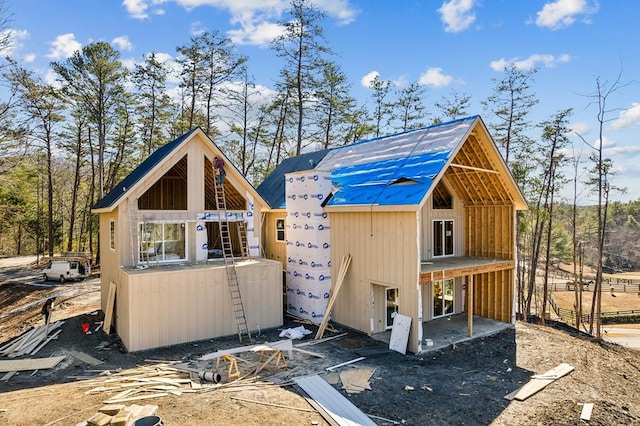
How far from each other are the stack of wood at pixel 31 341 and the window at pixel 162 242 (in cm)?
387

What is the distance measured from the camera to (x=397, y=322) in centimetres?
1079

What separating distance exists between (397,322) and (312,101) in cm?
1892

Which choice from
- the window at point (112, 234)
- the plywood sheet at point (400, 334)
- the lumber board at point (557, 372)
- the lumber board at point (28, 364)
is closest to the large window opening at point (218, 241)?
the window at point (112, 234)

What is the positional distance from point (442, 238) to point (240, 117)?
2013 centimetres

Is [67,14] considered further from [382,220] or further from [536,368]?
[536,368]

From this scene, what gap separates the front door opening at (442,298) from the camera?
1405 centimetres

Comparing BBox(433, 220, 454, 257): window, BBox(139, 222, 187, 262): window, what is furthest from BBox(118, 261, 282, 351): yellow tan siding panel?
BBox(433, 220, 454, 257): window

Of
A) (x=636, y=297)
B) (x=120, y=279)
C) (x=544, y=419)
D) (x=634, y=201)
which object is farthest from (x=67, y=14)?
(x=634, y=201)

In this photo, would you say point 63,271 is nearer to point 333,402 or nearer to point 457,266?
point 333,402

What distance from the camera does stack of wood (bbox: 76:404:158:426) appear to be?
5.90 metres

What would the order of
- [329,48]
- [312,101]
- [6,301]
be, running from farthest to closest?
1. [312,101]
2. [329,48]
3. [6,301]

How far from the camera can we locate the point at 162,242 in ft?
41.7

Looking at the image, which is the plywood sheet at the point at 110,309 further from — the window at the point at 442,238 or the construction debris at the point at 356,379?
the window at the point at 442,238

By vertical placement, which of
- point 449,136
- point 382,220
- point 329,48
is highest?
point 329,48
